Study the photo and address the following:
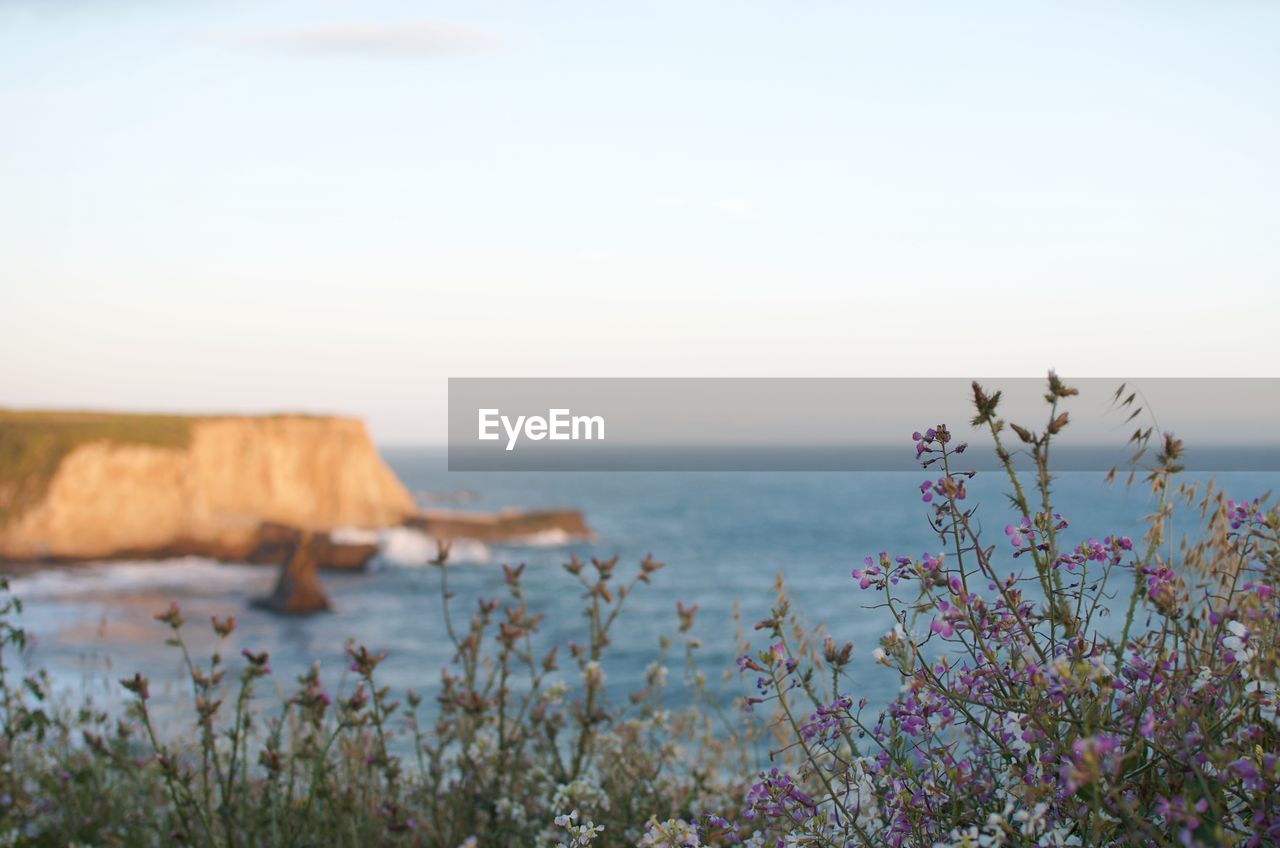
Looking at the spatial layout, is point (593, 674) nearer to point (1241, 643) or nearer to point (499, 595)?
point (1241, 643)

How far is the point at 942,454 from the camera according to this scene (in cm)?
234

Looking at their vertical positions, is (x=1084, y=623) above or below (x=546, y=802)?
above

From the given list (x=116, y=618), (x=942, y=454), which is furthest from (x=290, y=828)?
(x=116, y=618)

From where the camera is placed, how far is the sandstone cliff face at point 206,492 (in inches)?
1810

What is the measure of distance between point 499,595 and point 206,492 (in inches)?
646

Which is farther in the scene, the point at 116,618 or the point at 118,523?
the point at 118,523

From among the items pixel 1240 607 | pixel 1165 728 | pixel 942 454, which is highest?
pixel 942 454

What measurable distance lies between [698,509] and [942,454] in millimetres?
94397

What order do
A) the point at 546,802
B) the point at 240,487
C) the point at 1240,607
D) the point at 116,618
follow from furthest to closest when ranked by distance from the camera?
the point at 240,487, the point at 116,618, the point at 546,802, the point at 1240,607

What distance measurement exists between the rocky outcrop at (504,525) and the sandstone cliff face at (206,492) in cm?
296

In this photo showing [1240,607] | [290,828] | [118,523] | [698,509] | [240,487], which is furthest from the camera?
[698,509]

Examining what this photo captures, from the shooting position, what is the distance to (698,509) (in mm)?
96312

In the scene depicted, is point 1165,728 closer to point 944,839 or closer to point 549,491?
point 944,839

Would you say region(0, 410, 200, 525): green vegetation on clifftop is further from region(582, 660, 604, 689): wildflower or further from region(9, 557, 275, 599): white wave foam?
region(582, 660, 604, 689): wildflower
